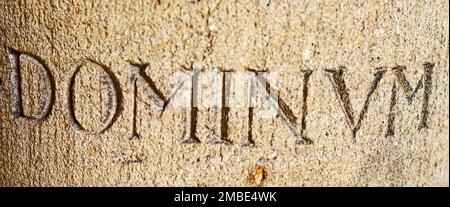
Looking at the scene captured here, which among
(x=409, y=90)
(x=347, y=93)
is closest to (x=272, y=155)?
(x=347, y=93)

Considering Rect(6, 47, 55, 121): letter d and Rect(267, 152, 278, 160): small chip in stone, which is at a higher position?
Rect(6, 47, 55, 121): letter d

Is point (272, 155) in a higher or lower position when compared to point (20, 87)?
lower

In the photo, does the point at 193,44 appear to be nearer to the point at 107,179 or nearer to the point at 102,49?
the point at 102,49

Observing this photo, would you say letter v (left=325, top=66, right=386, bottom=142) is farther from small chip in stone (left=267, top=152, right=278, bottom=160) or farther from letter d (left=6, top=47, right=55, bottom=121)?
letter d (left=6, top=47, right=55, bottom=121)

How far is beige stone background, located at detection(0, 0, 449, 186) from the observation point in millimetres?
1310

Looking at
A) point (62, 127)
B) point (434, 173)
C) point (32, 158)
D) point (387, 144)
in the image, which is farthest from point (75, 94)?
point (434, 173)

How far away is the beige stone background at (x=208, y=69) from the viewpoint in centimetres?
131

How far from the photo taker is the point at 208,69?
52.3 inches

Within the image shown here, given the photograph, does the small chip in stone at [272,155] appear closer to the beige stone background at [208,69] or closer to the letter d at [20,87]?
the beige stone background at [208,69]

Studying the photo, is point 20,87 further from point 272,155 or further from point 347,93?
point 347,93

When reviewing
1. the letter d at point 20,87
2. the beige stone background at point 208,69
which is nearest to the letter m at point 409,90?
the beige stone background at point 208,69

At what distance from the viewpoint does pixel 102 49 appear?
1.32 metres

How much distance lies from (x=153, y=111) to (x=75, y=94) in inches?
6.5

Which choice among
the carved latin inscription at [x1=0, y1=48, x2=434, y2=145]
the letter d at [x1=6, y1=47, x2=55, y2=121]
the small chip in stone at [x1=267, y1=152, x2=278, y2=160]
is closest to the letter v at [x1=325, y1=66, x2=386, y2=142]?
the carved latin inscription at [x1=0, y1=48, x2=434, y2=145]
